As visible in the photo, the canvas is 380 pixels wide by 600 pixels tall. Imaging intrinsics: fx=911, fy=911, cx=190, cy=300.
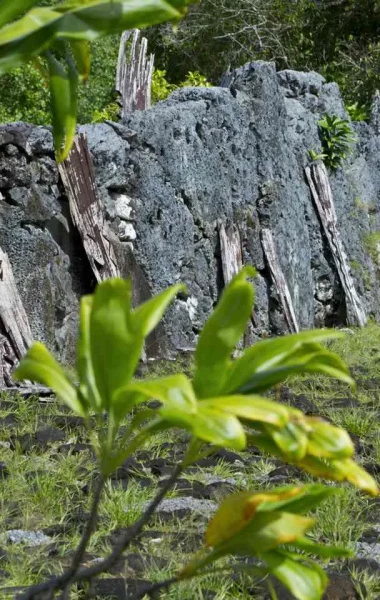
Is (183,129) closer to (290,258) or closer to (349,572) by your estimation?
(290,258)

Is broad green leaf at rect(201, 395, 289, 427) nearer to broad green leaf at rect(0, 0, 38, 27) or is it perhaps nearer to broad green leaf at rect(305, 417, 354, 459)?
broad green leaf at rect(305, 417, 354, 459)

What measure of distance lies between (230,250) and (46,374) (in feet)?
23.0

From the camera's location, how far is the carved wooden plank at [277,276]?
8750 mm

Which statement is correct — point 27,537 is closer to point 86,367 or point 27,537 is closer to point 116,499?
point 116,499

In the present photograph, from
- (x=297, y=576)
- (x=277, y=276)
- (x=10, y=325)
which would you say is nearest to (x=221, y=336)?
(x=297, y=576)

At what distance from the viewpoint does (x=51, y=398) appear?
5051mm

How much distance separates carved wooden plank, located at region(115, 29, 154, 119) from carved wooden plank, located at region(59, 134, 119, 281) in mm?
3993

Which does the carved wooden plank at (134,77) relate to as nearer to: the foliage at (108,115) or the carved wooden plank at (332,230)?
the foliage at (108,115)

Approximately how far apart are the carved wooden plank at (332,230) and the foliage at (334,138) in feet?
1.53

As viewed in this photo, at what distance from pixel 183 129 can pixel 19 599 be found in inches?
259

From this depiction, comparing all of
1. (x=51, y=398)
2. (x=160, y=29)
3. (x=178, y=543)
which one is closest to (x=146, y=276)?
(x=51, y=398)

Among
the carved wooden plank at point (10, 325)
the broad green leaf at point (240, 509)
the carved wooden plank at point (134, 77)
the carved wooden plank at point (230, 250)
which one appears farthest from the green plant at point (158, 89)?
the broad green leaf at point (240, 509)

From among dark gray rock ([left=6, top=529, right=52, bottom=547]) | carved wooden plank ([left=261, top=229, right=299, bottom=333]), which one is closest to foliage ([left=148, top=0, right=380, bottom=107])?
carved wooden plank ([left=261, top=229, right=299, bottom=333])

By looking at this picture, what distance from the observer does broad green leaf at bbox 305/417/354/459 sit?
1.16m
